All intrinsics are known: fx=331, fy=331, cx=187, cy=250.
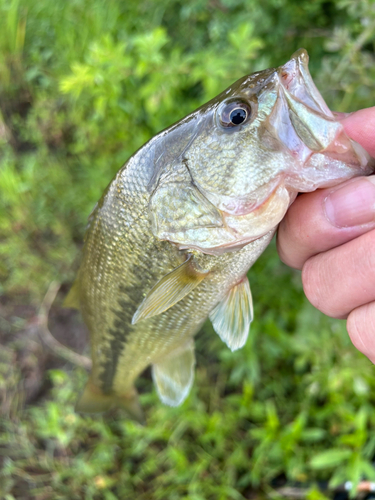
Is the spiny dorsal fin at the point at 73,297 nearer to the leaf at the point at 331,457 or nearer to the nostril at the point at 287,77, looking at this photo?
the nostril at the point at 287,77

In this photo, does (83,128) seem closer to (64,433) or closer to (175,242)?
(175,242)

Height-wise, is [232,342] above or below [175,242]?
below

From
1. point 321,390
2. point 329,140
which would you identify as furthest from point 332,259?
point 321,390

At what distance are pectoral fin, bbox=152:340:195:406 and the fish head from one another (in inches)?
32.6

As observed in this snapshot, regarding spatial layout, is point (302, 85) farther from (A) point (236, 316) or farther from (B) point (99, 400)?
(B) point (99, 400)

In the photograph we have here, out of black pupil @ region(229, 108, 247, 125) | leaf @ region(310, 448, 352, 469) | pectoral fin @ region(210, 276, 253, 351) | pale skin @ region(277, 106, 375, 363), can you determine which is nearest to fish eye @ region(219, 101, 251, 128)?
black pupil @ region(229, 108, 247, 125)

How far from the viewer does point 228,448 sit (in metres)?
2.23

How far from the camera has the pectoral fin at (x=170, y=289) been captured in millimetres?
1125

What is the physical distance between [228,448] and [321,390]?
0.74 meters

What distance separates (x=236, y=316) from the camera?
1294mm

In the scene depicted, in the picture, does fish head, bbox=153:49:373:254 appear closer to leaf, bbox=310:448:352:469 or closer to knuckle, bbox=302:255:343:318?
knuckle, bbox=302:255:343:318

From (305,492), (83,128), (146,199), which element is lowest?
(305,492)

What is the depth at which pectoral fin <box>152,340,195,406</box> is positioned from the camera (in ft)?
5.63

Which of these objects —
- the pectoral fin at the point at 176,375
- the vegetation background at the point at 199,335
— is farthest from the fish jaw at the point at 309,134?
the pectoral fin at the point at 176,375
